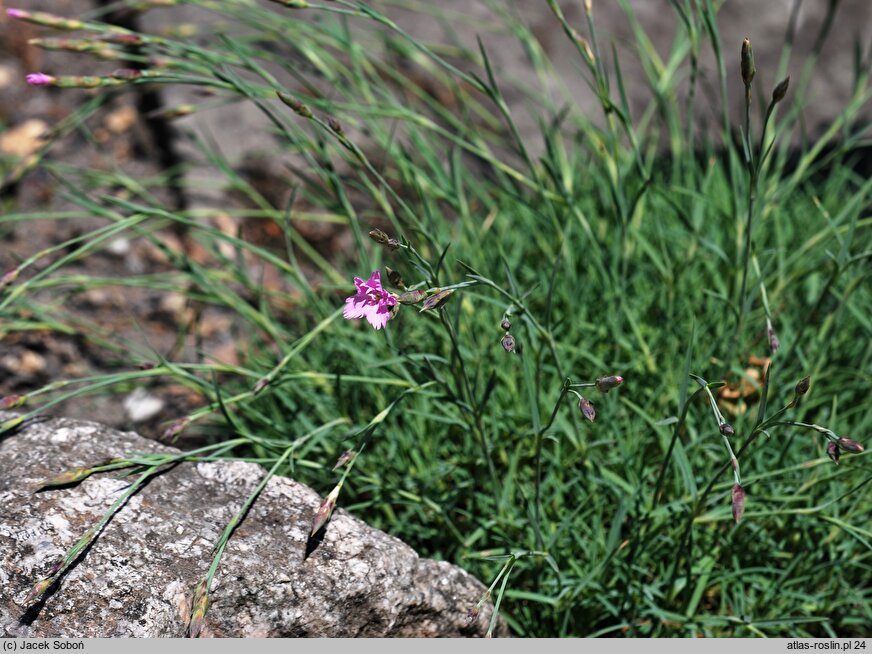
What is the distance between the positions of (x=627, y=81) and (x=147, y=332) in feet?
5.46

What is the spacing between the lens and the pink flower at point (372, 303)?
3.53 ft

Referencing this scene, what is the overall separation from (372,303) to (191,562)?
1.59 ft

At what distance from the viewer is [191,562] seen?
1.25 m

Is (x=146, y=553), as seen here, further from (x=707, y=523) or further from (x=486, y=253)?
(x=486, y=253)

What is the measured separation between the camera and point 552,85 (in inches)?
106

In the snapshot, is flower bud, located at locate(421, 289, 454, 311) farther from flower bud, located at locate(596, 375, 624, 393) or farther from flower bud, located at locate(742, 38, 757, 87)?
flower bud, located at locate(742, 38, 757, 87)

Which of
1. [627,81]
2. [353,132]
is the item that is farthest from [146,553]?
[627,81]

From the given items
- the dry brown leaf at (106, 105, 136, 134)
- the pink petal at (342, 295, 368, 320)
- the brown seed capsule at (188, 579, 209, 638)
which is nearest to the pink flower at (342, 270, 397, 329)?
the pink petal at (342, 295, 368, 320)

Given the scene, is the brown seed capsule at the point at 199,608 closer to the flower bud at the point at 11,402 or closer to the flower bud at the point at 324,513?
the flower bud at the point at 324,513

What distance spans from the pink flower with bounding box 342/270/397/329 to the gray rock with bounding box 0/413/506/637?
423mm

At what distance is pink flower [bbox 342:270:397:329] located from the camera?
3.53 feet

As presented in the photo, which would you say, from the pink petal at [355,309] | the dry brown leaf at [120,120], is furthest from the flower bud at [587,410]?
the dry brown leaf at [120,120]

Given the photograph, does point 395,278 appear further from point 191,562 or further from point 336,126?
point 191,562

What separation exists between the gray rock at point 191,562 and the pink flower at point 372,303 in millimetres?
423
